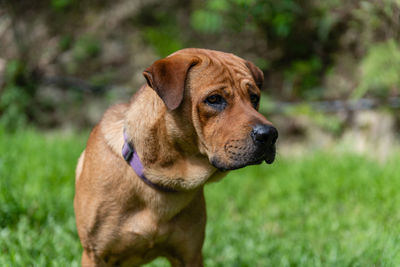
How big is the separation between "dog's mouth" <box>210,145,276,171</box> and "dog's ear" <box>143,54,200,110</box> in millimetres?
422

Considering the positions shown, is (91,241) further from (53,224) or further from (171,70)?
(53,224)

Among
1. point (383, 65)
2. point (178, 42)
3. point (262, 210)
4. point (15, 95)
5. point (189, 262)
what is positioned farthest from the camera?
point (178, 42)

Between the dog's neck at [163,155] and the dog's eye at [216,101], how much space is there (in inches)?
10.4

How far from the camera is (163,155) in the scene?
2.77 metres

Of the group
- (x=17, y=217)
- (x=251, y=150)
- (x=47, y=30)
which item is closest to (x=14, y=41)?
(x=47, y=30)

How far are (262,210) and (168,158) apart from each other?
3.20 metres

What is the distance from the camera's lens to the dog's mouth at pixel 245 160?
8.16 feet

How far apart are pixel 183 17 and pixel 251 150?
7.03 m

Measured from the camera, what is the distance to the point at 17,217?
4.11m

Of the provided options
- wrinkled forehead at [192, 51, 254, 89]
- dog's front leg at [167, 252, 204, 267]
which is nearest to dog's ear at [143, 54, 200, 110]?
wrinkled forehead at [192, 51, 254, 89]

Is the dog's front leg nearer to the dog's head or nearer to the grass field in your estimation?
the dog's head

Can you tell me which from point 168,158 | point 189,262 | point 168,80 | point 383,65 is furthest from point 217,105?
point 383,65

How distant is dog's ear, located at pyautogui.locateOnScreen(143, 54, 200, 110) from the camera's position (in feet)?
8.38

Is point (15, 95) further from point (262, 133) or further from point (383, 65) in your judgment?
point (262, 133)
